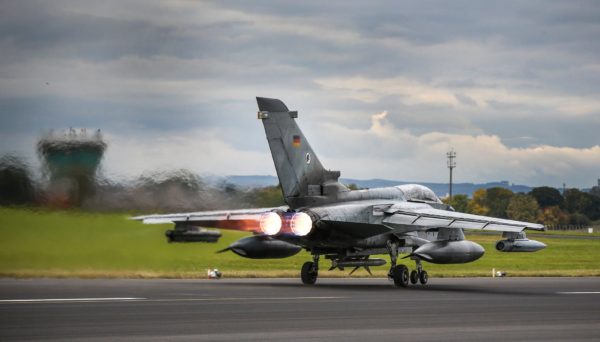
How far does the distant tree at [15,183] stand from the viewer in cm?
2973

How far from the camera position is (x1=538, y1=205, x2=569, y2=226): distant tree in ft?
460

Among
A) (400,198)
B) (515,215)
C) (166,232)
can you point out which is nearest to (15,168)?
(166,232)

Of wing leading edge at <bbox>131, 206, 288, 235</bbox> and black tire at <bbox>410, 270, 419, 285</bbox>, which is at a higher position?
wing leading edge at <bbox>131, 206, 288, 235</bbox>

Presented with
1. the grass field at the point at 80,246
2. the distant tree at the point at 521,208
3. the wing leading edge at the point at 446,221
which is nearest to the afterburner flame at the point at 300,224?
the wing leading edge at the point at 446,221

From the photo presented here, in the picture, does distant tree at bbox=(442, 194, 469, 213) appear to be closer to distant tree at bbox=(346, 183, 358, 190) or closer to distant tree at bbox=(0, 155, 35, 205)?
distant tree at bbox=(346, 183, 358, 190)

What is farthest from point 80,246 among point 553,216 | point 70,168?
point 553,216

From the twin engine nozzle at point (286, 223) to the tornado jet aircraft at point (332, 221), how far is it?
32 mm

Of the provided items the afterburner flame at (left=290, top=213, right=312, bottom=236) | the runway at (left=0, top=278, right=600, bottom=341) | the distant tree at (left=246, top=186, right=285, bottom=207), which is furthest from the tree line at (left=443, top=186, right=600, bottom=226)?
the runway at (left=0, top=278, right=600, bottom=341)

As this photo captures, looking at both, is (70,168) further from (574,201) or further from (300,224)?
(574,201)

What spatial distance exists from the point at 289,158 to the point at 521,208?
84.8 meters

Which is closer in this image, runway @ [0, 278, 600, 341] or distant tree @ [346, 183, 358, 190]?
runway @ [0, 278, 600, 341]

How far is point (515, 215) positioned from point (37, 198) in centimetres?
8316

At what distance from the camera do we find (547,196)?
150 metres

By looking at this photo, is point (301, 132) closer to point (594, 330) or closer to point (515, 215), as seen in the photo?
point (594, 330)
